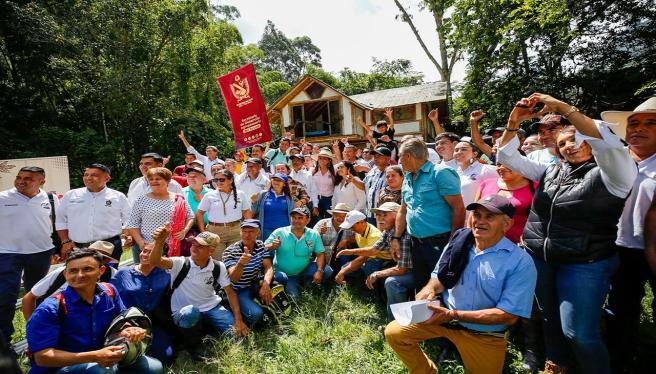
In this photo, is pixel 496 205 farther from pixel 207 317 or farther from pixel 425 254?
pixel 207 317

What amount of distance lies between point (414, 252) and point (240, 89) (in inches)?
255

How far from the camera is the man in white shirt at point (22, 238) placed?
12.8ft

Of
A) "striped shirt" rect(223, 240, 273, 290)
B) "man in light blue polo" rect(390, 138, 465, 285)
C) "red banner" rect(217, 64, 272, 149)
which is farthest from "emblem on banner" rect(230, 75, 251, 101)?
"man in light blue polo" rect(390, 138, 465, 285)

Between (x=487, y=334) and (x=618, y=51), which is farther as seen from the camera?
(x=618, y=51)

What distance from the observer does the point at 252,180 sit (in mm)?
5863

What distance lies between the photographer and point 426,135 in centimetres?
2184

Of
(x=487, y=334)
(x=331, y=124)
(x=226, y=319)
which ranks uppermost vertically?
(x=331, y=124)

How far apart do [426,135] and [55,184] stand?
62.5 ft

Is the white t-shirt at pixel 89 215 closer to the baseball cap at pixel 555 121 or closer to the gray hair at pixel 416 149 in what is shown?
the gray hair at pixel 416 149

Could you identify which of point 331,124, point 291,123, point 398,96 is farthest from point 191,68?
point 398,96

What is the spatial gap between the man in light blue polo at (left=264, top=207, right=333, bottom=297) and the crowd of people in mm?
18

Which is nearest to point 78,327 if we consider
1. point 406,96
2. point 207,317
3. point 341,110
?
point 207,317

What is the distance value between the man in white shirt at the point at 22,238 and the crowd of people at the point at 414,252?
15 millimetres

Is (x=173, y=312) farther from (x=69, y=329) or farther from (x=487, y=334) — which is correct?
(x=487, y=334)
